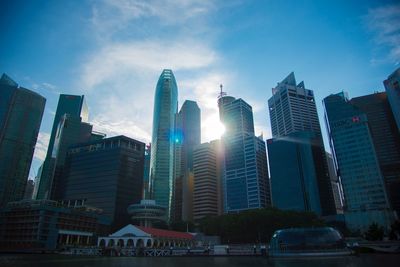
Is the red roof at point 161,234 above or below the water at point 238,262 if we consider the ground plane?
above

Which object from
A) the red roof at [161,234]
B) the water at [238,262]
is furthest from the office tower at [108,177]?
the water at [238,262]

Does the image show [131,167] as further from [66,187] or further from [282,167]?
[282,167]

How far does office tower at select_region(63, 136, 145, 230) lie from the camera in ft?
561

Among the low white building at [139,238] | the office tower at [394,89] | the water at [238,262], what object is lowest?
the water at [238,262]

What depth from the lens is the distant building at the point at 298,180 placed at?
184 meters

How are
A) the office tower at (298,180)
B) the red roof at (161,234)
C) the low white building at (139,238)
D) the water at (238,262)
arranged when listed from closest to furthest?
the water at (238,262), the low white building at (139,238), the red roof at (161,234), the office tower at (298,180)

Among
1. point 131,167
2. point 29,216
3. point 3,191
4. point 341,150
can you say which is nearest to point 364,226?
point 341,150

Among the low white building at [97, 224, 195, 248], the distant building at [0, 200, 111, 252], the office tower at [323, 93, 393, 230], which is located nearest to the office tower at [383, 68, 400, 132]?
the office tower at [323, 93, 393, 230]

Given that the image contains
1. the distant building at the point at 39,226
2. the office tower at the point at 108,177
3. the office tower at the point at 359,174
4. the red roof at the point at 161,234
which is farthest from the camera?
the office tower at the point at 108,177

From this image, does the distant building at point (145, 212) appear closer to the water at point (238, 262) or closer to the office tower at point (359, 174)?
the office tower at point (359, 174)

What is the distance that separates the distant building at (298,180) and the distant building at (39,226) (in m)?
121

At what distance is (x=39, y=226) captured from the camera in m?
119

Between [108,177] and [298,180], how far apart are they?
120520mm

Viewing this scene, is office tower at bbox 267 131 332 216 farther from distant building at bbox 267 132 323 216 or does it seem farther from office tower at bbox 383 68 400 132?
office tower at bbox 383 68 400 132
